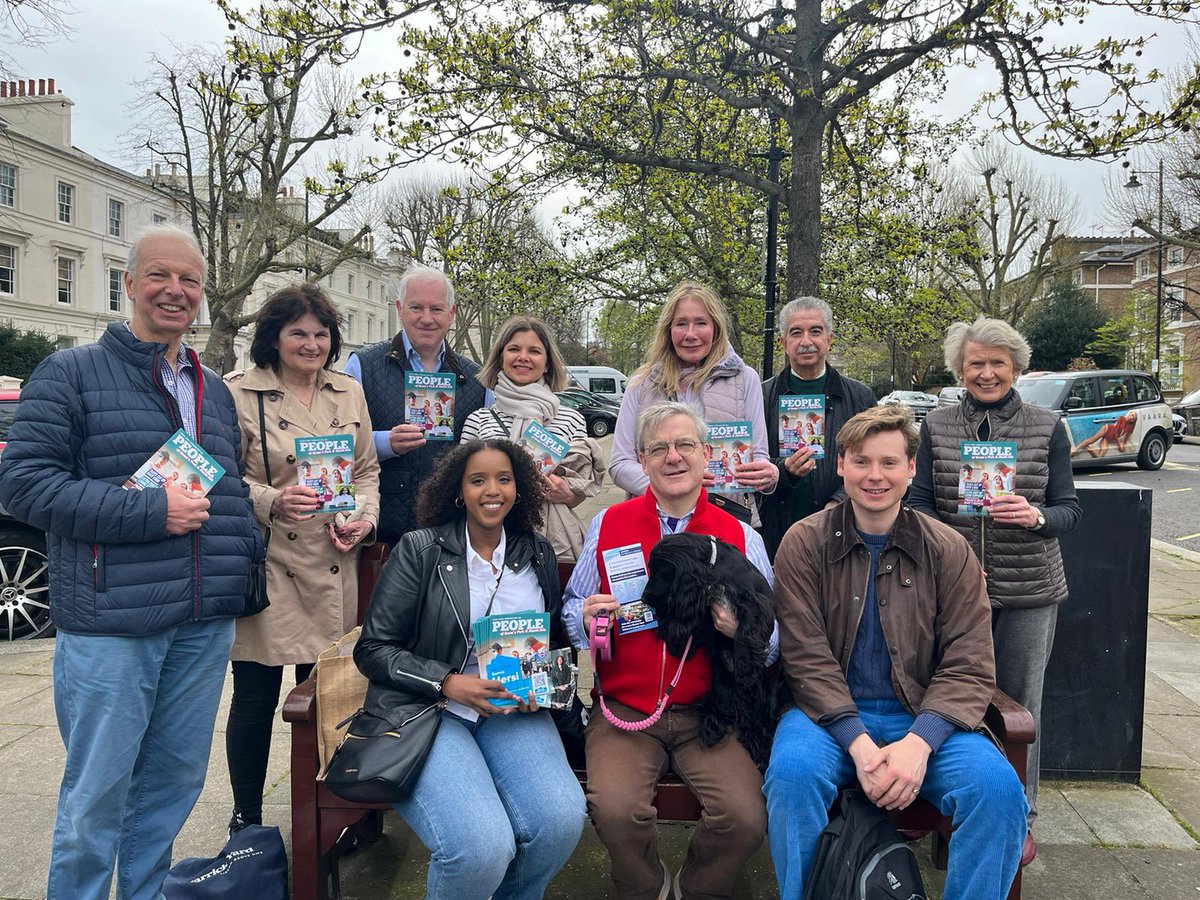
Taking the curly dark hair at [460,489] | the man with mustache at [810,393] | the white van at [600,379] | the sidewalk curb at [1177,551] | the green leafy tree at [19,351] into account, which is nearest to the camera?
the curly dark hair at [460,489]

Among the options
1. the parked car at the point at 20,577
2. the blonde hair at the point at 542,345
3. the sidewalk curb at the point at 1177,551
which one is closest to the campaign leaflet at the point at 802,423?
the blonde hair at the point at 542,345

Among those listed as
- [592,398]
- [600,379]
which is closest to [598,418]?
[592,398]

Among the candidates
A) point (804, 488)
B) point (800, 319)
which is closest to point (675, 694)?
point (804, 488)

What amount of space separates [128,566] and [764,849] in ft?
8.76

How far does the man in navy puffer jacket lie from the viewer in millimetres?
2295

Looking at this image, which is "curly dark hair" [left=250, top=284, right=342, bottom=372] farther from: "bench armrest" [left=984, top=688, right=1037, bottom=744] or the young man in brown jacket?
"bench armrest" [left=984, top=688, right=1037, bottom=744]

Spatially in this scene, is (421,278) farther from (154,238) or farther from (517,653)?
(517,653)

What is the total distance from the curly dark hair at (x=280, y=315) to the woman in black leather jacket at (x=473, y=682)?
2.86ft

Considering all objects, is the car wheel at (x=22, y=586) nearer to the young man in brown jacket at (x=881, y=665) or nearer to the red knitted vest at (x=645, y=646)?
the red knitted vest at (x=645, y=646)

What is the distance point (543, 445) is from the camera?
333cm

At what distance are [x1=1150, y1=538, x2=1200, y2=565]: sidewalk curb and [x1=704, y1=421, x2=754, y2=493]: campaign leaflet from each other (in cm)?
877

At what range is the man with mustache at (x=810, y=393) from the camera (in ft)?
12.4

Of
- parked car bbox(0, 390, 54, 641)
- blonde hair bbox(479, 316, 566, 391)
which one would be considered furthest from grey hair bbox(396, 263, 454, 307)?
parked car bbox(0, 390, 54, 641)

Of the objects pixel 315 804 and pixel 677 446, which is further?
pixel 677 446
